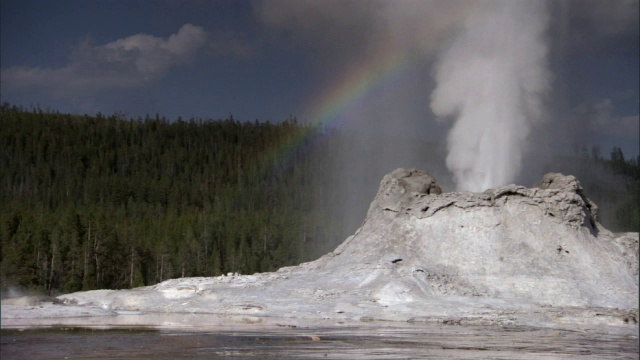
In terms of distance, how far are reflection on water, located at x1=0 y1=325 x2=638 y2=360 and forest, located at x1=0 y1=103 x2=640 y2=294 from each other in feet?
84.3

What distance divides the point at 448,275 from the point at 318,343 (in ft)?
47.3

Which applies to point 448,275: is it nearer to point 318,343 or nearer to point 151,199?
point 318,343

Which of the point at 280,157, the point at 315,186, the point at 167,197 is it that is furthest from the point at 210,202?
the point at 280,157

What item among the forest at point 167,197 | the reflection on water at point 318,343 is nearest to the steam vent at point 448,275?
the reflection on water at point 318,343

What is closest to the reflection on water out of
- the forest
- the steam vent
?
the steam vent

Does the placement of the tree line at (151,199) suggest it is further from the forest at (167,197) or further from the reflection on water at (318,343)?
the reflection on water at (318,343)

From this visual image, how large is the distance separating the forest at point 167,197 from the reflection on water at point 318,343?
1012 inches

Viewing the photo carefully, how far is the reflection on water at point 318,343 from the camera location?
21438 millimetres

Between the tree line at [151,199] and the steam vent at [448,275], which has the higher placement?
the tree line at [151,199]

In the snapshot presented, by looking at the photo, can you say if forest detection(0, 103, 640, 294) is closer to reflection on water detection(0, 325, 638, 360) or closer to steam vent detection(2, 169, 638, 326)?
steam vent detection(2, 169, 638, 326)

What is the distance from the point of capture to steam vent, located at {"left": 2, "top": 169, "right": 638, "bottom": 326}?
3369cm

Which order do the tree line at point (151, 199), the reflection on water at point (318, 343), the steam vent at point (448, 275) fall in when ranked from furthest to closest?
the tree line at point (151, 199) → the steam vent at point (448, 275) → the reflection on water at point (318, 343)

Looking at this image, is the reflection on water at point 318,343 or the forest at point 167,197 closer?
the reflection on water at point 318,343

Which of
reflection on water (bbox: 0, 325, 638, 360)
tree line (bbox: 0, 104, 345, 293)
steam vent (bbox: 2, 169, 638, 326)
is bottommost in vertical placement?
reflection on water (bbox: 0, 325, 638, 360)
